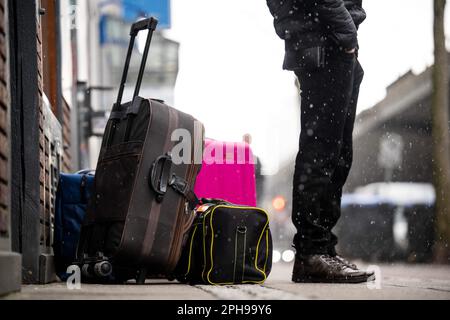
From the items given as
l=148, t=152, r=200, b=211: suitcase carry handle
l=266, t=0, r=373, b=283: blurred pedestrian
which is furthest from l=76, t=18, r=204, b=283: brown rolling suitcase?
l=266, t=0, r=373, b=283: blurred pedestrian

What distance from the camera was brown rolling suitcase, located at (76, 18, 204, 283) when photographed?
3.95 meters

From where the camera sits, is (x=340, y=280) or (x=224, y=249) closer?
(x=340, y=280)

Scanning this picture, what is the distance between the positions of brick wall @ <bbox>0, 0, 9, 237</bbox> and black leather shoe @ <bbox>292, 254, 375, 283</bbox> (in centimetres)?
146

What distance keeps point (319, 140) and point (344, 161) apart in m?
0.38

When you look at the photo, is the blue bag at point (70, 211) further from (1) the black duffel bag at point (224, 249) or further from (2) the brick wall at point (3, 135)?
(2) the brick wall at point (3, 135)

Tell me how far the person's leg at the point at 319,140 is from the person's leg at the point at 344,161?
183 millimetres

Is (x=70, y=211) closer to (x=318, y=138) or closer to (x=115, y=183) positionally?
(x=115, y=183)

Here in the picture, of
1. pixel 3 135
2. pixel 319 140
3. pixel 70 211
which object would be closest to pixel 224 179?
pixel 70 211

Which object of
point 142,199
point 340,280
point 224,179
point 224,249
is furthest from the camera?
point 224,179

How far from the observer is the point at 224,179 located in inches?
207

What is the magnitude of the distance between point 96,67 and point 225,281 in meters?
15.5

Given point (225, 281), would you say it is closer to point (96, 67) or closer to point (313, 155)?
point (313, 155)

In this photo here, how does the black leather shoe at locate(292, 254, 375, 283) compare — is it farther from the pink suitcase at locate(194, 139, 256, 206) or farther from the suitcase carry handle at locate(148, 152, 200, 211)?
the pink suitcase at locate(194, 139, 256, 206)
